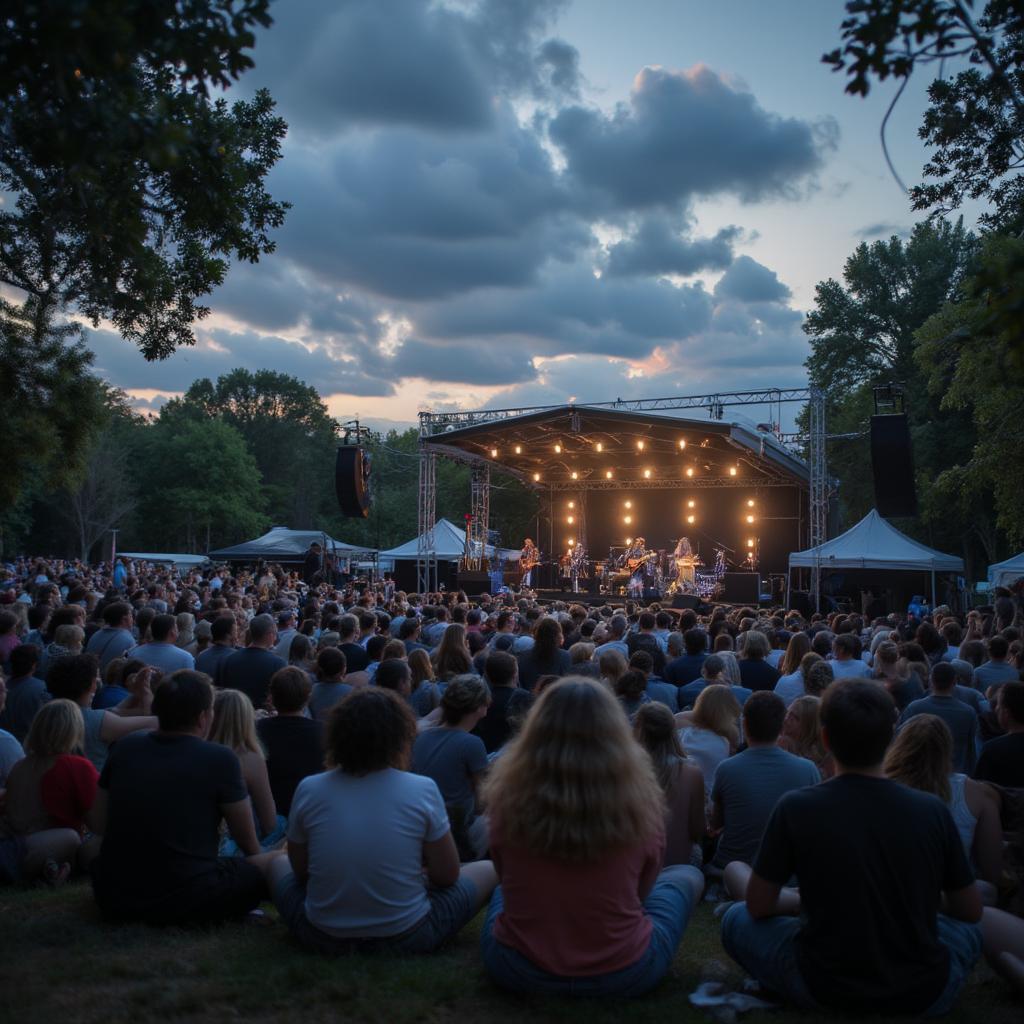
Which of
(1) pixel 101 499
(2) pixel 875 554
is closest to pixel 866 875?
(2) pixel 875 554

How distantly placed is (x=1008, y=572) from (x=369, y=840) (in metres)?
18.4

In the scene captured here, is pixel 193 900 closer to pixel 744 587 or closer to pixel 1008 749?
pixel 1008 749

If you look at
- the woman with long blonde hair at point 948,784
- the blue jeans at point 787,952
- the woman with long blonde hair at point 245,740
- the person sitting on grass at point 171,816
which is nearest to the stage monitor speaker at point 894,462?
the woman with long blonde hair at point 948,784

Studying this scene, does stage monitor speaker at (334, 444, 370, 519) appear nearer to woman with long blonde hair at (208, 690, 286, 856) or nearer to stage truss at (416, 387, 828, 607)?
stage truss at (416, 387, 828, 607)

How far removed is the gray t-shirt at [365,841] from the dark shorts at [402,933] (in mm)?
42

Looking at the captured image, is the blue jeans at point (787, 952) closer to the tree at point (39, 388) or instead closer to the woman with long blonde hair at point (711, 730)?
the woman with long blonde hair at point (711, 730)

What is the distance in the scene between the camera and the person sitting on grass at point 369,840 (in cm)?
284

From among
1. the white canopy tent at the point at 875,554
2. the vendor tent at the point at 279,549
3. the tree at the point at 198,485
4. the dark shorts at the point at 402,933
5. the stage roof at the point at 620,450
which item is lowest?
the dark shorts at the point at 402,933

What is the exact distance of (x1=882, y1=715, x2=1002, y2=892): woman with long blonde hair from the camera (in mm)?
3137

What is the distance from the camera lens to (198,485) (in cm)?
5275

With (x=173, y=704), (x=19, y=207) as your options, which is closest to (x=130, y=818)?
(x=173, y=704)

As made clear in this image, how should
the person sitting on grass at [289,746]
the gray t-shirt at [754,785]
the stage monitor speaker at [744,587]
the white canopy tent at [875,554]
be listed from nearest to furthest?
the gray t-shirt at [754,785], the person sitting on grass at [289,746], the white canopy tent at [875,554], the stage monitor speaker at [744,587]

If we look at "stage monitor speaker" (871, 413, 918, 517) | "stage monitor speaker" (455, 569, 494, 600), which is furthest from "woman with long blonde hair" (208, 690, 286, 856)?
"stage monitor speaker" (455, 569, 494, 600)

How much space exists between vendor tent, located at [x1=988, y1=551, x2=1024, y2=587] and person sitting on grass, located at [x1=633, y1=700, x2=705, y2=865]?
15958mm
